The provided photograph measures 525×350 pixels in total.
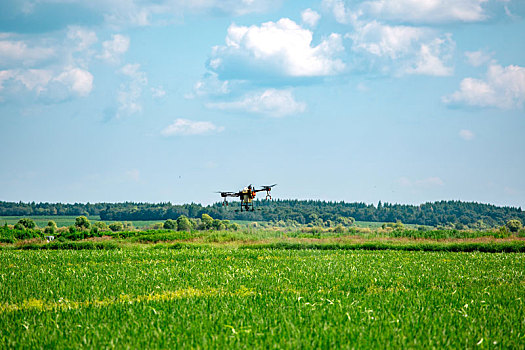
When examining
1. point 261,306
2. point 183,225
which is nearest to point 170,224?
point 183,225

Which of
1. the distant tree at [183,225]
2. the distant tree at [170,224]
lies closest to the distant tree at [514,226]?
the distant tree at [183,225]

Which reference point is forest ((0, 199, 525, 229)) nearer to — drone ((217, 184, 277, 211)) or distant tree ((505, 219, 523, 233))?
distant tree ((505, 219, 523, 233))

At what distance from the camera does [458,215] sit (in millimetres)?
177000

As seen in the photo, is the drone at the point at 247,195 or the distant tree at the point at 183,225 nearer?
the drone at the point at 247,195

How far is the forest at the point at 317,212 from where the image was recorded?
146 meters

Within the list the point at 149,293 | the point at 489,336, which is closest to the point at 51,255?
the point at 149,293

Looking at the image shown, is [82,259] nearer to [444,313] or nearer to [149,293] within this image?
[149,293]

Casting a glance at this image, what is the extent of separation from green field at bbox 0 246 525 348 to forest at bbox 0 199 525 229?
116 metres

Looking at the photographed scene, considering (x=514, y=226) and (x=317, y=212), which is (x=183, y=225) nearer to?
(x=514, y=226)

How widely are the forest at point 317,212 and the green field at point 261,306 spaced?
11585 cm

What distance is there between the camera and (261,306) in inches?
589

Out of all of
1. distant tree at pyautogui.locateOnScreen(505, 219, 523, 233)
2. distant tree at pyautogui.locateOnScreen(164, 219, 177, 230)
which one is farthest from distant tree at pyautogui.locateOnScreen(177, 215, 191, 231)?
distant tree at pyautogui.locateOnScreen(505, 219, 523, 233)

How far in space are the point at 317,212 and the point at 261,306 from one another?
14581 cm

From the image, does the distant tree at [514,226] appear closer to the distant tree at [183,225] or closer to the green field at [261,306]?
the green field at [261,306]
